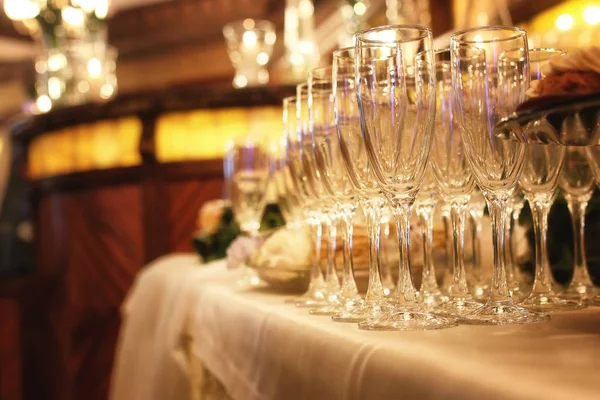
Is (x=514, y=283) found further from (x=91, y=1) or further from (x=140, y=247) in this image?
(x=91, y=1)

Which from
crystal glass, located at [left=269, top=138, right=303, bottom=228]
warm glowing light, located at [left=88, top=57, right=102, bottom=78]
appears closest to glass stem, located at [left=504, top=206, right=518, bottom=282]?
crystal glass, located at [left=269, top=138, right=303, bottom=228]

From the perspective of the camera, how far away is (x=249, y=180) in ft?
5.27

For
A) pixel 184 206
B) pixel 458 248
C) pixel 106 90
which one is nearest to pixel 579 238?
pixel 458 248

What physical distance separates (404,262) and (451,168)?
0.14 m

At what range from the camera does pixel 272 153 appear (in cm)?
158

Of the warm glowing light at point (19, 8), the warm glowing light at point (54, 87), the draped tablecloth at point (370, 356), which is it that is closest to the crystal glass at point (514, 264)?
the draped tablecloth at point (370, 356)

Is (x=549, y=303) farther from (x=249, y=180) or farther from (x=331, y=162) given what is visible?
(x=249, y=180)

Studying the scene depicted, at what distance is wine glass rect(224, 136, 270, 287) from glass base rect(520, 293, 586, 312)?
2.58 feet

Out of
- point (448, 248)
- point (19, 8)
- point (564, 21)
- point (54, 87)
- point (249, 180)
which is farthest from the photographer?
point (19, 8)

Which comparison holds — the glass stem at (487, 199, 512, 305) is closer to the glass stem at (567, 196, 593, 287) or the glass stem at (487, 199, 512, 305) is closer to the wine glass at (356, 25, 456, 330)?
the wine glass at (356, 25, 456, 330)

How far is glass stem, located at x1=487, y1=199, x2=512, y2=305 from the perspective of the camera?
740mm

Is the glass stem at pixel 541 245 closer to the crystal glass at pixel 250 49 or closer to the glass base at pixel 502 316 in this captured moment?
the glass base at pixel 502 316

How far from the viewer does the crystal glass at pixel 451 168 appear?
2.68 ft

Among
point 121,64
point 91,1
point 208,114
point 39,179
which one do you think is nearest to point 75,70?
point 91,1
